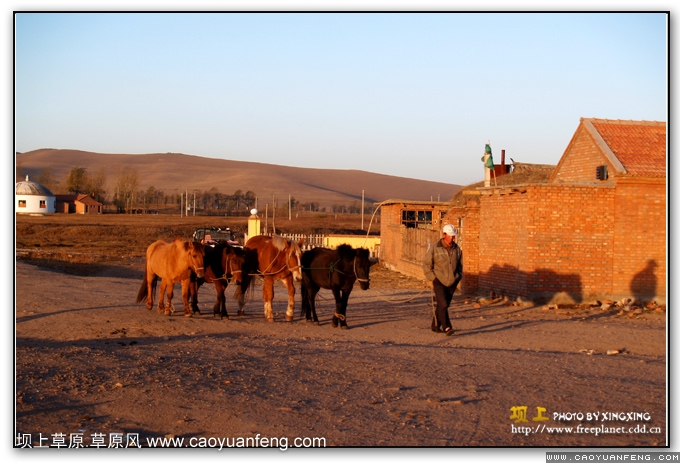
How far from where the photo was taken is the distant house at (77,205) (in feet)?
317

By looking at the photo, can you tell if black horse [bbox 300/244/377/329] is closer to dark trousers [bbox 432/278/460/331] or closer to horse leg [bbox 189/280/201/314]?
dark trousers [bbox 432/278/460/331]

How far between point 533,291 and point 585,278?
147cm

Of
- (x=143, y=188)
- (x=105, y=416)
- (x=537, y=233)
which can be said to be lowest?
(x=105, y=416)

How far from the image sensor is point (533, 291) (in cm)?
1906

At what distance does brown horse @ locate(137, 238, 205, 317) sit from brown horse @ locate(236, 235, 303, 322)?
112 centimetres

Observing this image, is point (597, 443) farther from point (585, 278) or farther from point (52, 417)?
point (585, 278)

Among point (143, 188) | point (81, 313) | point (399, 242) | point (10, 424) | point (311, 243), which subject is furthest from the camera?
point (143, 188)

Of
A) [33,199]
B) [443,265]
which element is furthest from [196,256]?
[33,199]

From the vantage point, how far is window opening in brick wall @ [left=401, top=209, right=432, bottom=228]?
3553 cm

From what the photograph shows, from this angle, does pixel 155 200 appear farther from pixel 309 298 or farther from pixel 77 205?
pixel 309 298

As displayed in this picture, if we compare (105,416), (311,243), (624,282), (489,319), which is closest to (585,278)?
(624,282)

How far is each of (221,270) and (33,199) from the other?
8325 cm

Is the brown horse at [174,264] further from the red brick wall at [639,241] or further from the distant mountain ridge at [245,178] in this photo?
the distant mountain ridge at [245,178]

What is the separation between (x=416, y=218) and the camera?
35.8m
